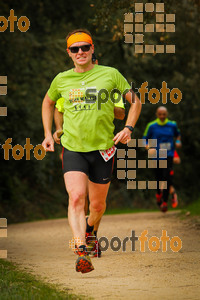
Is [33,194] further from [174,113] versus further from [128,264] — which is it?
[128,264]

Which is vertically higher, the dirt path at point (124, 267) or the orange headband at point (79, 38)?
the orange headband at point (79, 38)

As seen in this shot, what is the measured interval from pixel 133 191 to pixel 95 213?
1981 centimetres

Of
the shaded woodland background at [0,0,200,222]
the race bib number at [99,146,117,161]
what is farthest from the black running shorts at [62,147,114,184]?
the shaded woodland background at [0,0,200,222]

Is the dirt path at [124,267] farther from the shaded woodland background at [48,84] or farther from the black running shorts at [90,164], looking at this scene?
the shaded woodland background at [48,84]

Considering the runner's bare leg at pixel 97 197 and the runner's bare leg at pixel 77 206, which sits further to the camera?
the runner's bare leg at pixel 97 197

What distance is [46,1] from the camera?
2655 centimetres

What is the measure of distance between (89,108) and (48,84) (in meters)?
15.1

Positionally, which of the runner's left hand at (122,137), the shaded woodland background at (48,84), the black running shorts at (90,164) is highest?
the shaded woodland background at (48,84)

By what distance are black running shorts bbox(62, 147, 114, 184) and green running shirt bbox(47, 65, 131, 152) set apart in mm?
83

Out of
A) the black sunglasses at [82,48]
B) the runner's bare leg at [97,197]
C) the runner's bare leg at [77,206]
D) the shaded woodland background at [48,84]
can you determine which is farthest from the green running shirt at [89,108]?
the shaded woodland background at [48,84]

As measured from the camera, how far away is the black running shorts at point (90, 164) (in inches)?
301

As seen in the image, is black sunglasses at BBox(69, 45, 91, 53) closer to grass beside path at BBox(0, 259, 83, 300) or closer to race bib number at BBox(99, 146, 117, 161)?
race bib number at BBox(99, 146, 117, 161)

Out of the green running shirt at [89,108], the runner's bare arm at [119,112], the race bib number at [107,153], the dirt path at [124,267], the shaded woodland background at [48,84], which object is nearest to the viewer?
the dirt path at [124,267]

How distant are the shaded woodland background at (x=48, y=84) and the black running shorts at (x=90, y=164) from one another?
23.9ft
